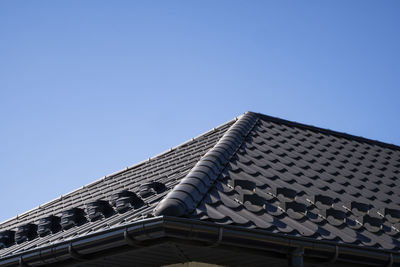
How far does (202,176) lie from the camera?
25.4 ft

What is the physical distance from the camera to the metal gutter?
5.68m

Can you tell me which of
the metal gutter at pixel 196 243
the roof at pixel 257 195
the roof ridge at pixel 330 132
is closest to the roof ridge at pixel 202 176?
the roof at pixel 257 195

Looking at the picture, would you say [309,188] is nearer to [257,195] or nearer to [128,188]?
[257,195]

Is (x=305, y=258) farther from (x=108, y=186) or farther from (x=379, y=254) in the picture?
(x=108, y=186)

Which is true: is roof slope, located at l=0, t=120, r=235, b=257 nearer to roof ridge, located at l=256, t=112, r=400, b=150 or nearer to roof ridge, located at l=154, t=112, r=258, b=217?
roof ridge, located at l=154, t=112, r=258, b=217

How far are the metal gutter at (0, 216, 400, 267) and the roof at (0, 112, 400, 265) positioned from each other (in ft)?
0.06

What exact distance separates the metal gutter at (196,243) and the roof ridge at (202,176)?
27 cm

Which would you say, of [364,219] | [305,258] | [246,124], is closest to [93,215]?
[305,258]

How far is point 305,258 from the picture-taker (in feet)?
21.7

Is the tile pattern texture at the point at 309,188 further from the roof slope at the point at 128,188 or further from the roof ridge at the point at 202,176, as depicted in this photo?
the roof slope at the point at 128,188

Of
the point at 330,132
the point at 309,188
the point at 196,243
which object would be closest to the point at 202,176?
the point at 196,243

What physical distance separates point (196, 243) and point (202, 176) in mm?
1887

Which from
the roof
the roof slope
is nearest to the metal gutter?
the roof

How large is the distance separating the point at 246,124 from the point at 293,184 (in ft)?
10.5
